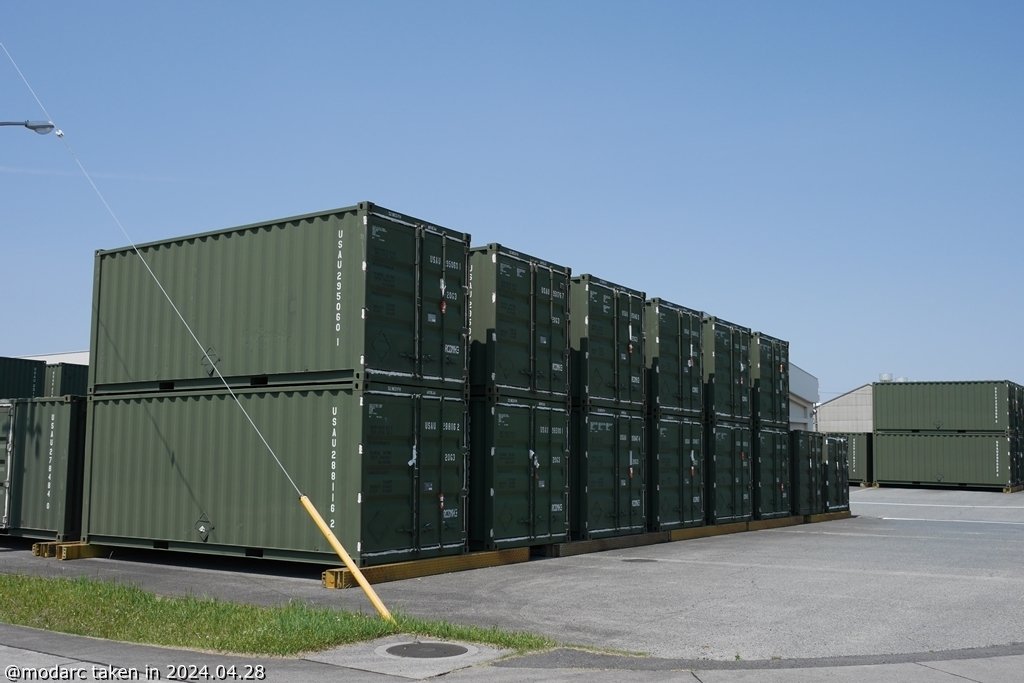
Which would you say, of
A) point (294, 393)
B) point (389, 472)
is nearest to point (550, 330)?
point (389, 472)

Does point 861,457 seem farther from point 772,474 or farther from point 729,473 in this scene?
point 729,473

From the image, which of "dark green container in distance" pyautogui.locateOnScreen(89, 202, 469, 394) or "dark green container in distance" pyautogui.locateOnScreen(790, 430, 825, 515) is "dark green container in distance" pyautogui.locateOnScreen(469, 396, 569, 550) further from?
"dark green container in distance" pyautogui.locateOnScreen(790, 430, 825, 515)

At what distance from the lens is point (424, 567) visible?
14477 mm

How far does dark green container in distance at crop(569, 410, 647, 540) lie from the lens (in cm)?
1847

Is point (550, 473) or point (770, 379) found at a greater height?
point (770, 379)

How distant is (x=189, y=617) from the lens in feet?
31.9

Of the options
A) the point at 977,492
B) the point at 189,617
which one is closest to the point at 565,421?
the point at 189,617

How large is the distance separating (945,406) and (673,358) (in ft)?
97.9

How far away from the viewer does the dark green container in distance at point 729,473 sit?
23.3 metres

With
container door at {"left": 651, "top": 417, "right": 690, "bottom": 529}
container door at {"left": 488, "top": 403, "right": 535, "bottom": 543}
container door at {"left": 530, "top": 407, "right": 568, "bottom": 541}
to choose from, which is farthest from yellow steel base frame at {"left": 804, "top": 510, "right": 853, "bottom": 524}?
container door at {"left": 488, "top": 403, "right": 535, "bottom": 543}

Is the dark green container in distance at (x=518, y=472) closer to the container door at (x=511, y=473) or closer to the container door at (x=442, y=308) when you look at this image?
the container door at (x=511, y=473)

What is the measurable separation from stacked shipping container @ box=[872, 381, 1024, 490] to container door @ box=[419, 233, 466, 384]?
36906 millimetres

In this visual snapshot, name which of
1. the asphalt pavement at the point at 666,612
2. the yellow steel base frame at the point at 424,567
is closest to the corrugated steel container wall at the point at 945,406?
the asphalt pavement at the point at 666,612

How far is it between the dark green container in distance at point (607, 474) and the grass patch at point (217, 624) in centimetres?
850
